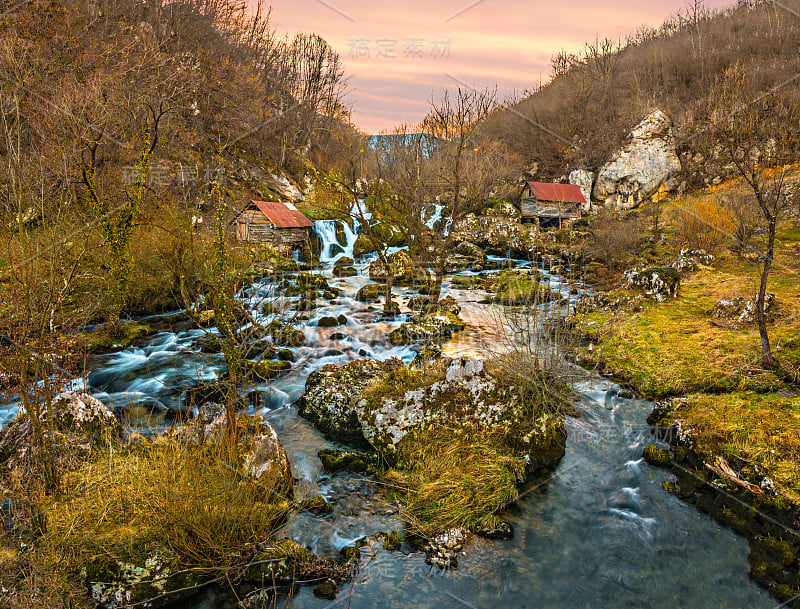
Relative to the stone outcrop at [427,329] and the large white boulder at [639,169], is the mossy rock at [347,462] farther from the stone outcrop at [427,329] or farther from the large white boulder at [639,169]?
the large white boulder at [639,169]

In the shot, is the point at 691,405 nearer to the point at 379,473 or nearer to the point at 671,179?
the point at 379,473

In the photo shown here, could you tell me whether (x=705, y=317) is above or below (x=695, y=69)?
below

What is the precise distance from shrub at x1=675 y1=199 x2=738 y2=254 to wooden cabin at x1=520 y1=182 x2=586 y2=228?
1156 centimetres

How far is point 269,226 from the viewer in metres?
26.7

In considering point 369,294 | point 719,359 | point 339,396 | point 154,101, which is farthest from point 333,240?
point 719,359

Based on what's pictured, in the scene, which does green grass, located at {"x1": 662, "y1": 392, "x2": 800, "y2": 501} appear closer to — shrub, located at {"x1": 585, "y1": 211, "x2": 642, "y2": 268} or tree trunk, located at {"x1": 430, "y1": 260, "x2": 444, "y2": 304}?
tree trunk, located at {"x1": 430, "y1": 260, "x2": 444, "y2": 304}

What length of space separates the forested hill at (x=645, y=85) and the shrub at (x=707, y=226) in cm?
1584

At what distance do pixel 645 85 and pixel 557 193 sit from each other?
21.1m

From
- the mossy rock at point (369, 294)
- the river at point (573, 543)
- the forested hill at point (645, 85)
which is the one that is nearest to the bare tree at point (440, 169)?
the mossy rock at point (369, 294)

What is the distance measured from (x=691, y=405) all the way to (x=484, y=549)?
6290 mm

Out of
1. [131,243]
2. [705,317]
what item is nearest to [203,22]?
[131,243]

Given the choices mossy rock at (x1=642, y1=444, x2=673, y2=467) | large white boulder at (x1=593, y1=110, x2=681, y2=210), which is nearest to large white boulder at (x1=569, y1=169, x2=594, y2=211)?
large white boulder at (x1=593, y1=110, x2=681, y2=210)

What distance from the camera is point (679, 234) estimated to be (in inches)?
969

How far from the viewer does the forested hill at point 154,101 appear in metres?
13.6
